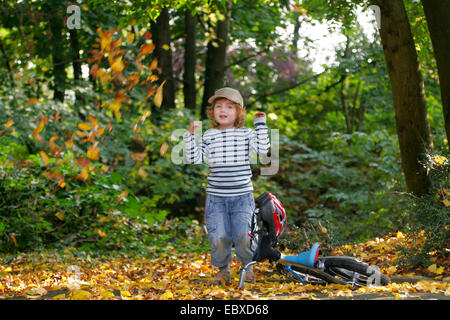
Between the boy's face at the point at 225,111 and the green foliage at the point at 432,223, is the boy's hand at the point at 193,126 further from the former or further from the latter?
the green foliage at the point at 432,223

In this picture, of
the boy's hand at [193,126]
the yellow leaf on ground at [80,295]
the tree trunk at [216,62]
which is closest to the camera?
the yellow leaf on ground at [80,295]

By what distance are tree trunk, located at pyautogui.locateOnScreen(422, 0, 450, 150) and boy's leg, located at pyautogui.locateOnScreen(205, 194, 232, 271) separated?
2354mm

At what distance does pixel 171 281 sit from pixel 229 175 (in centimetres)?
126

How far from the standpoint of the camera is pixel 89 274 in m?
5.76

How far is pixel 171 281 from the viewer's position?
5.16 metres

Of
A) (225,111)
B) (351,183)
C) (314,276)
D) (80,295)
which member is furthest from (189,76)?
(80,295)

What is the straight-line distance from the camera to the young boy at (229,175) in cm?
464

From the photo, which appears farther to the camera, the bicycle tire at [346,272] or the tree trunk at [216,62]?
the tree trunk at [216,62]

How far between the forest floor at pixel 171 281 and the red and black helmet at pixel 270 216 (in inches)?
17.7

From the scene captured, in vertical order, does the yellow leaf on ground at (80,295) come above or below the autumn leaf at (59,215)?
below

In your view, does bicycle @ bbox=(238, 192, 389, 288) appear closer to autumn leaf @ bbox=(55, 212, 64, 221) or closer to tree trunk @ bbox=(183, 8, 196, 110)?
autumn leaf @ bbox=(55, 212, 64, 221)

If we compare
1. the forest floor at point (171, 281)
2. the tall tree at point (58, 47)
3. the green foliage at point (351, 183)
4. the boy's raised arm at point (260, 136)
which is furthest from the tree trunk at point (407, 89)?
the tall tree at point (58, 47)

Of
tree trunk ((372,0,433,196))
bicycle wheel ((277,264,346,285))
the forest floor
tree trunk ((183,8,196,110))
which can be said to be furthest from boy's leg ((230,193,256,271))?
tree trunk ((183,8,196,110))
